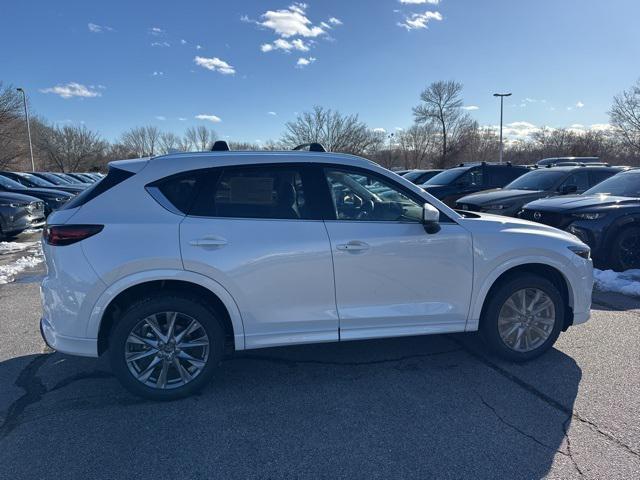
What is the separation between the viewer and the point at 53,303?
3107 mm

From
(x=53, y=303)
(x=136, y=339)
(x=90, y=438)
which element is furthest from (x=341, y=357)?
(x=53, y=303)

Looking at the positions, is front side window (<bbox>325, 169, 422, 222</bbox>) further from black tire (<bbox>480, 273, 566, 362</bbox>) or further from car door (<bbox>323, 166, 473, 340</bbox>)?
black tire (<bbox>480, 273, 566, 362</bbox>)

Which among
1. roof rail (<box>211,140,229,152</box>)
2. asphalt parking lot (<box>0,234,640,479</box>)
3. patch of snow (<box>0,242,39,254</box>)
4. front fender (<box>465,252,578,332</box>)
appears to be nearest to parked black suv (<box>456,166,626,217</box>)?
asphalt parking lot (<box>0,234,640,479</box>)

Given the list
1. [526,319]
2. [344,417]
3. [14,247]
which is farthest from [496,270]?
[14,247]

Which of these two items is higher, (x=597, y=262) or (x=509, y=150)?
(x=509, y=150)

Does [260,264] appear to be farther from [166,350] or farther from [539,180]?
[539,180]

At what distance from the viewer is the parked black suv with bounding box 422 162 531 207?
1217 centimetres

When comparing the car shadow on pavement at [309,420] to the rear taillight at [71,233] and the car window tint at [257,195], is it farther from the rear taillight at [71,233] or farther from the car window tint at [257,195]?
the car window tint at [257,195]

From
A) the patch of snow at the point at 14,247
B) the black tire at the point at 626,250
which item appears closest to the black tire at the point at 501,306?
the black tire at the point at 626,250

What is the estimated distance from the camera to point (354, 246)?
3361mm

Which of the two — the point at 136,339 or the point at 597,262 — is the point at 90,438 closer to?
the point at 136,339

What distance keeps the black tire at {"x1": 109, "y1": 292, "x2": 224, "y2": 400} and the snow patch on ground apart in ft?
18.8

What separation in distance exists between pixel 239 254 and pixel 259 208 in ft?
1.33

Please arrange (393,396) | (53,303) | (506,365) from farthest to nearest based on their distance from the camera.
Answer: (506,365) → (393,396) → (53,303)
